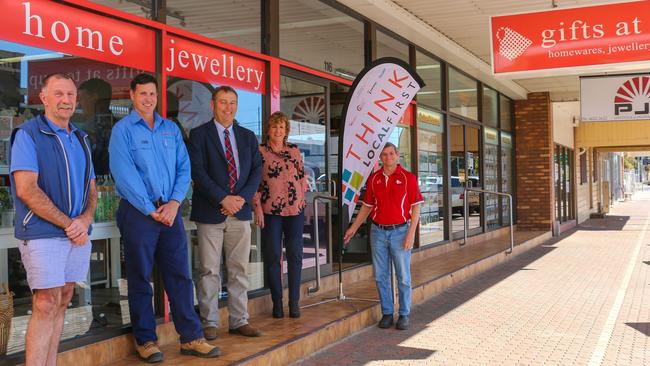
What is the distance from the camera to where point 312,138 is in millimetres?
7141

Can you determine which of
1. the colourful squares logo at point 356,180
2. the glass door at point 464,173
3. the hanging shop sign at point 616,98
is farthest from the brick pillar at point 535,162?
the colourful squares logo at point 356,180

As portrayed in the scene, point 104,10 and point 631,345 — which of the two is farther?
point 631,345

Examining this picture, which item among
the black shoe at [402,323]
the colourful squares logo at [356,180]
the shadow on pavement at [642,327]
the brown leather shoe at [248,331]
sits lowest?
the shadow on pavement at [642,327]

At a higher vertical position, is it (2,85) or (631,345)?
(2,85)

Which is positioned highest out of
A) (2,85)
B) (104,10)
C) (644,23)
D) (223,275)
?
(644,23)

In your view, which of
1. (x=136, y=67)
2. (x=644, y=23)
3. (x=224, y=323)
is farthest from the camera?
(x=644, y=23)

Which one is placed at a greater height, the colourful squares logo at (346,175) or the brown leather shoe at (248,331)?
the colourful squares logo at (346,175)

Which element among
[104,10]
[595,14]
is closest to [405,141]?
[595,14]

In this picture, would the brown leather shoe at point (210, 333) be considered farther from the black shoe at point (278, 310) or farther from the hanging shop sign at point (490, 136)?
the hanging shop sign at point (490, 136)

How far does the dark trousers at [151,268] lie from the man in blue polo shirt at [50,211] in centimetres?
51

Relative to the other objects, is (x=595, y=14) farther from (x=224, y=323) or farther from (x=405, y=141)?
(x=224, y=323)

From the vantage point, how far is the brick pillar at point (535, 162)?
15367 millimetres

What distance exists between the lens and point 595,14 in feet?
22.7

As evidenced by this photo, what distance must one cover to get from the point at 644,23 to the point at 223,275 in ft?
16.0
